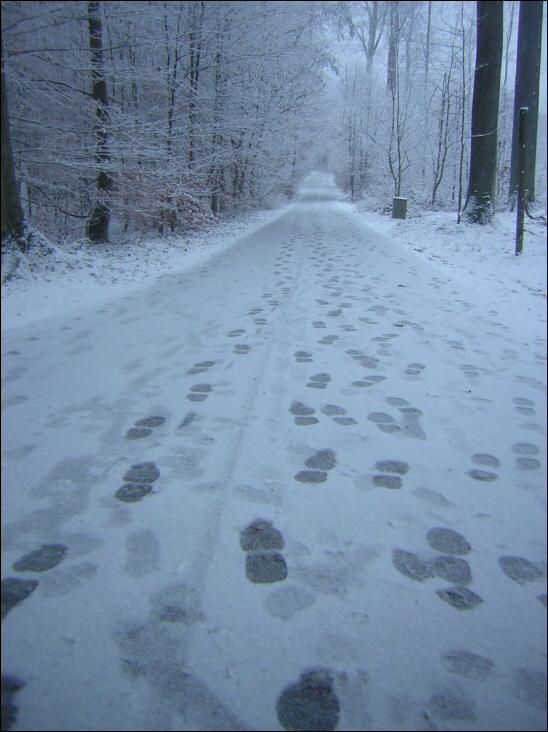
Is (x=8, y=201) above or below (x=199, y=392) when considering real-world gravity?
above

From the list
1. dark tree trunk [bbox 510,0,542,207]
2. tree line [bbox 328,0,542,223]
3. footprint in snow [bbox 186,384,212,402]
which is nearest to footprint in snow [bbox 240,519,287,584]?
footprint in snow [bbox 186,384,212,402]

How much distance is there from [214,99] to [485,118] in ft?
17.3

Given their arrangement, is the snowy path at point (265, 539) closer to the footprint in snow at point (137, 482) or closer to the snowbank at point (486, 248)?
the footprint in snow at point (137, 482)

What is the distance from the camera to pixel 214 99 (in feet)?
30.2

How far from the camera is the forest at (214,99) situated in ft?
5.42

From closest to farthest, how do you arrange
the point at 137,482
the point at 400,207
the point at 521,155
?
1. the point at 137,482
2. the point at 521,155
3. the point at 400,207

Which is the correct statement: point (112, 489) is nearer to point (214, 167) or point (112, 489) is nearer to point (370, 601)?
point (370, 601)

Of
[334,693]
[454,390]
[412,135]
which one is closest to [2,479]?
[334,693]

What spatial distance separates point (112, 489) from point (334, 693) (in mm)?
1130

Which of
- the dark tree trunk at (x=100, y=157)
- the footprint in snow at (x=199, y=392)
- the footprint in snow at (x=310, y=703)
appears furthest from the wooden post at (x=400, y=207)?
the footprint in snow at (x=310, y=703)

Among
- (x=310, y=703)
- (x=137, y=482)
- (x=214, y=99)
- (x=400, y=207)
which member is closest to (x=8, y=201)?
(x=137, y=482)

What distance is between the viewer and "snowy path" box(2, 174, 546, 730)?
3.76 ft

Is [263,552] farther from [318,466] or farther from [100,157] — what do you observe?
[100,157]

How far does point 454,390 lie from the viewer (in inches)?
112
